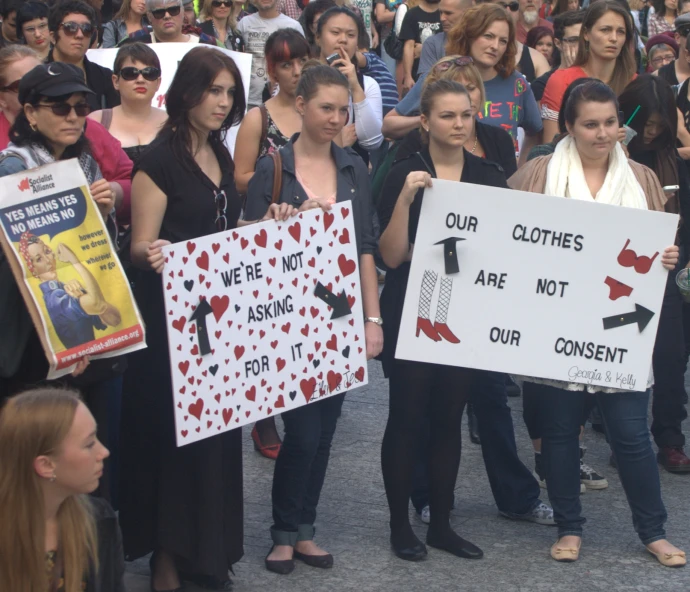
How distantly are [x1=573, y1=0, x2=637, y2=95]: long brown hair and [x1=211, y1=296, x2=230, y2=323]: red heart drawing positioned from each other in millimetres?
3051

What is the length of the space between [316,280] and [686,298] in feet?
6.87

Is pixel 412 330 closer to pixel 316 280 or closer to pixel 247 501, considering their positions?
pixel 316 280

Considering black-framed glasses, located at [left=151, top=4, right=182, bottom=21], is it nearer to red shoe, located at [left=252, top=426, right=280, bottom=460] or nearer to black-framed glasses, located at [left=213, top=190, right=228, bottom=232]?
red shoe, located at [left=252, top=426, right=280, bottom=460]

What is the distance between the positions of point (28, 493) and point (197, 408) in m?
1.31

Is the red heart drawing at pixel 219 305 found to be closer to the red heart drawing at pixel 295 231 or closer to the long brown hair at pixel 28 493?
the red heart drawing at pixel 295 231

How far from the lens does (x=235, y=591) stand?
467 cm

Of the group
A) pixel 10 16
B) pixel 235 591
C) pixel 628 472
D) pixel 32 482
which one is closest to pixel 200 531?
pixel 235 591

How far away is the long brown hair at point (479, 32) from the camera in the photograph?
6.23 meters

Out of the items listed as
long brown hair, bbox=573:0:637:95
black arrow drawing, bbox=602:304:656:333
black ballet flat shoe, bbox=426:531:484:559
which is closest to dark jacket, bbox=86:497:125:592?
black ballet flat shoe, bbox=426:531:484:559

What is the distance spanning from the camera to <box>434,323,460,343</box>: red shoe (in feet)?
15.6

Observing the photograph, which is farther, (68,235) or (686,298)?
(686,298)

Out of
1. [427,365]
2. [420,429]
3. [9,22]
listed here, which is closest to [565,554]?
[420,429]

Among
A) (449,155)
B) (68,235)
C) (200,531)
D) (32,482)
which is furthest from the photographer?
(449,155)

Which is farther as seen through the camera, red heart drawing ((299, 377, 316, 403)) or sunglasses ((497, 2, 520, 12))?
sunglasses ((497, 2, 520, 12))
